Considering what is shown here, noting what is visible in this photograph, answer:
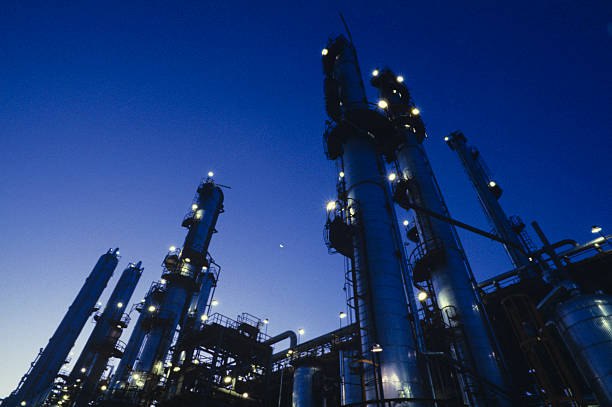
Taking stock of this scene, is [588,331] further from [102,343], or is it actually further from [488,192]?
[102,343]

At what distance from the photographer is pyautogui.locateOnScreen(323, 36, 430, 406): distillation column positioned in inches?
507

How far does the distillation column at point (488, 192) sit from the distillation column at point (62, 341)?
1834 inches

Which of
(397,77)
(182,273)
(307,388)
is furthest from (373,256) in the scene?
(397,77)

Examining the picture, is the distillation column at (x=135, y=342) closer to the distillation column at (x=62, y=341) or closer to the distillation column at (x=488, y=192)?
the distillation column at (x=62, y=341)

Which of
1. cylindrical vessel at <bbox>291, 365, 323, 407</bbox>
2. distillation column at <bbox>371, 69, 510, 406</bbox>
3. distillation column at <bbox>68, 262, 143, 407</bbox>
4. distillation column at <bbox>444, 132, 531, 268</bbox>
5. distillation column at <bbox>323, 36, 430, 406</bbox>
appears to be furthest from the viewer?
distillation column at <bbox>68, 262, 143, 407</bbox>

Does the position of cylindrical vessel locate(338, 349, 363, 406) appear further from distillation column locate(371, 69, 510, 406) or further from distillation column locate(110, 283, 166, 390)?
distillation column locate(110, 283, 166, 390)

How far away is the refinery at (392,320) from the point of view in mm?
11812

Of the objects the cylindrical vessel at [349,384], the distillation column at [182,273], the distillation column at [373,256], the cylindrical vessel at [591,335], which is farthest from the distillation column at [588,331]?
the distillation column at [182,273]

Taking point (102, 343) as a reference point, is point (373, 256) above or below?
below

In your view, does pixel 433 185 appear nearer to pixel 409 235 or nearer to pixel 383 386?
pixel 409 235

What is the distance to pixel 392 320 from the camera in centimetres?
1420

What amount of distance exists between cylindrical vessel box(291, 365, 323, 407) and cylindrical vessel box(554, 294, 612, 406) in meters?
15.7

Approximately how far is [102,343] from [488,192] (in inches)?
2016

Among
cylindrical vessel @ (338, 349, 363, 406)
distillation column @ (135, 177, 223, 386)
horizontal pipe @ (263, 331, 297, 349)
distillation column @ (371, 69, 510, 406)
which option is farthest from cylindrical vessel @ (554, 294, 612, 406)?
distillation column @ (135, 177, 223, 386)
